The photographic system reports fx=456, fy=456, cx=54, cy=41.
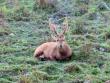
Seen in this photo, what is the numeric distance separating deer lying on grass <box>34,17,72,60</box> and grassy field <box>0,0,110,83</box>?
19 cm

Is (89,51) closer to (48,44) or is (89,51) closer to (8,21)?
(48,44)

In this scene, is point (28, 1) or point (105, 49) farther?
point (28, 1)

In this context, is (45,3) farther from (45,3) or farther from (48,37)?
(48,37)

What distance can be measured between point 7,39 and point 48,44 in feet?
5.22

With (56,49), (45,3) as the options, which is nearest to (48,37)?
Result: (56,49)

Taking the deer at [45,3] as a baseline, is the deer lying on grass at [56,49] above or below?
below

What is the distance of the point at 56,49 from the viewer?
10.8 meters

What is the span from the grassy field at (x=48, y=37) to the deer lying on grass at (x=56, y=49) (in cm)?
19

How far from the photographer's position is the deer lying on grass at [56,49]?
412 inches

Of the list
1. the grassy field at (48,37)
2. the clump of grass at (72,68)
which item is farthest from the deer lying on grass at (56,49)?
the clump of grass at (72,68)

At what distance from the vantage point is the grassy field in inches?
363

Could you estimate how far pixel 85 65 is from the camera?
9914 mm

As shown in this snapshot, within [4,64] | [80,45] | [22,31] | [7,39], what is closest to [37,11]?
[22,31]

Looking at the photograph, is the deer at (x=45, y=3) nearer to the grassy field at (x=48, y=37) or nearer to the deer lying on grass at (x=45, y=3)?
the deer lying on grass at (x=45, y=3)
